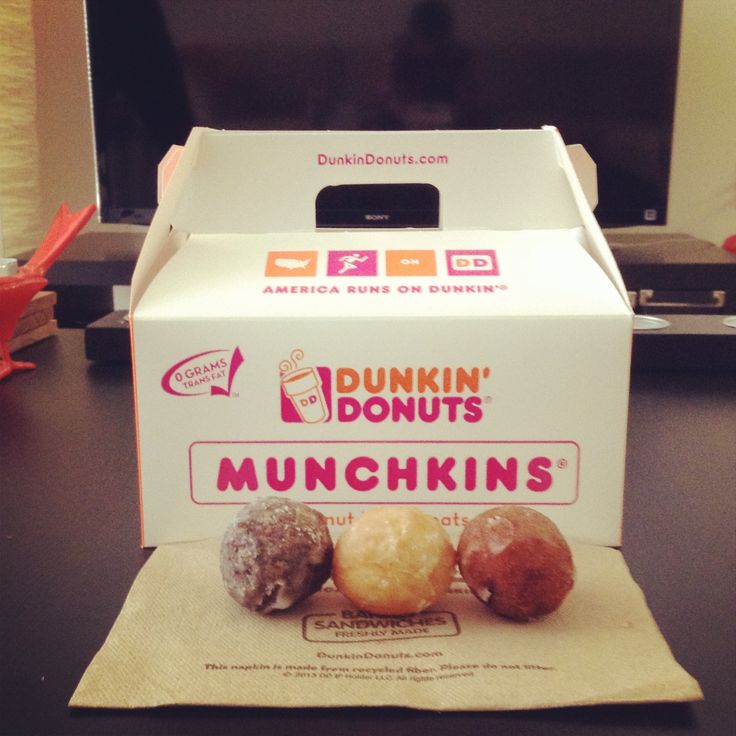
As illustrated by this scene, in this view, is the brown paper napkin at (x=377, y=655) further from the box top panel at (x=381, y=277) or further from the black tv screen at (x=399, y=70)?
the black tv screen at (x=399, y=70)

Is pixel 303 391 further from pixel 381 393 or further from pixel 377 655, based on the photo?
pixel 377 655

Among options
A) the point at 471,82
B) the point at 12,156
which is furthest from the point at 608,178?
the point at 12,156

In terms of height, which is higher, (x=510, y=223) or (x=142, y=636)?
(x=510, y=223)

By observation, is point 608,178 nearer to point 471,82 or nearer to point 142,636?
point 471,82

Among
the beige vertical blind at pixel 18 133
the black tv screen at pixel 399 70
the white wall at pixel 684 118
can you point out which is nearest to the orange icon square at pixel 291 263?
the black tv screen at pixel 399 70

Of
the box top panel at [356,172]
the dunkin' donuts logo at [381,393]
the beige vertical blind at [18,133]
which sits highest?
the beige vertical blind at [18,133]

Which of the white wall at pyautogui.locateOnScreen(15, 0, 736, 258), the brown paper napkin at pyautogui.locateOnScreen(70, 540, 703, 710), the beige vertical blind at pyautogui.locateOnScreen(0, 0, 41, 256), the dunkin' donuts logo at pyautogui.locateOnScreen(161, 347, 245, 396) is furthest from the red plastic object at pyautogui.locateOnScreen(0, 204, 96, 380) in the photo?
the white wall at pyautogui.locateOnScreen(15, 0, 736, 258)
